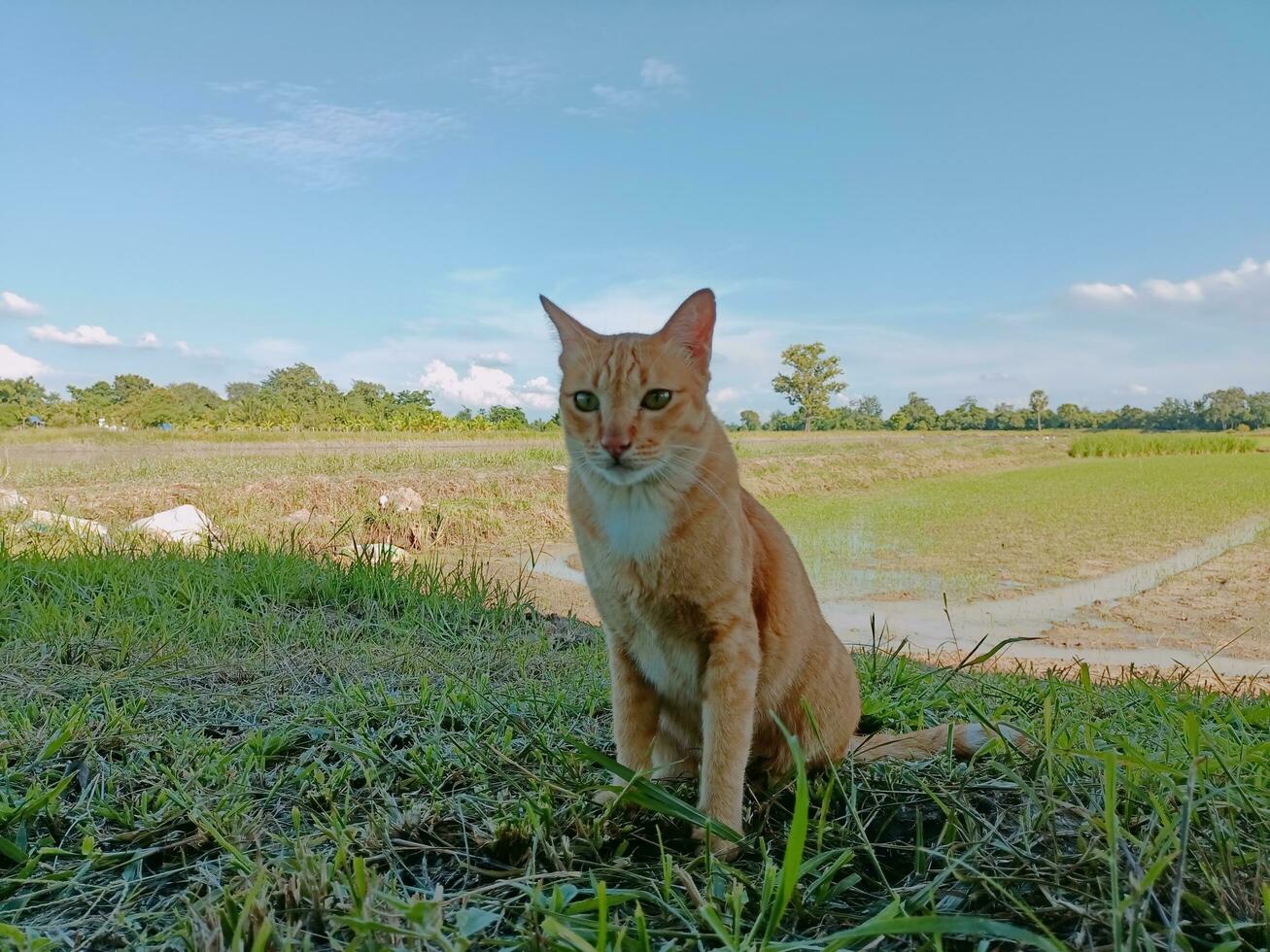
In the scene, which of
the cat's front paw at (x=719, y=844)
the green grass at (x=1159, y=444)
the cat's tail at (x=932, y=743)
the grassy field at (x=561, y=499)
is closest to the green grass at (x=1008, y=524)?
the grassy field at (x=561, y=499)

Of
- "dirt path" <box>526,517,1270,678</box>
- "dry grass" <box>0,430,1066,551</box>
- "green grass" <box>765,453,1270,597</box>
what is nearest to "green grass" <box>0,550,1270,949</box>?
"dry grass" <box>0,430,1066,551</box>

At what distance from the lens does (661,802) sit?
120cm

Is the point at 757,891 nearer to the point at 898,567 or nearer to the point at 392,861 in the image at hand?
the point at 392,861

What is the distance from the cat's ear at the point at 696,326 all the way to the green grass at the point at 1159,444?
2175 cm

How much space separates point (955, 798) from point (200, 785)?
56.2 inches

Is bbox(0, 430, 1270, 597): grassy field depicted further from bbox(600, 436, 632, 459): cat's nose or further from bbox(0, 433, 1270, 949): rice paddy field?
bbox(600, 436, 632, 459): cat's nose

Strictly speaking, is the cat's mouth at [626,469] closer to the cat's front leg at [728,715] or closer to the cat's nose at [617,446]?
A: the cat's nose at [617,446]

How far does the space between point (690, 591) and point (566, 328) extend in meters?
0.75

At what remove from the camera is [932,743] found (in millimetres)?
1591

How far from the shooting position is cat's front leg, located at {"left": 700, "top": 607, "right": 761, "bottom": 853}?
1.37 m

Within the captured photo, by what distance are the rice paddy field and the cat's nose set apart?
1.86ft

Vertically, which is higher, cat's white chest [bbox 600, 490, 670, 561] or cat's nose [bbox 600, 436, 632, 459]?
cat's nose [bbox 600, 436, 632, 459]

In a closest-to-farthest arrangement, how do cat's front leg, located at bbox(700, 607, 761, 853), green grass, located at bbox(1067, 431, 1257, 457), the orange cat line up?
cat's front leg, located at bbox(700, 607, 761, 853) → the orange cat → green grass, located at bbox(1067, 431, 1257, 457)

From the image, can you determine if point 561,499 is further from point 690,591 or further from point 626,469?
point 690,591
